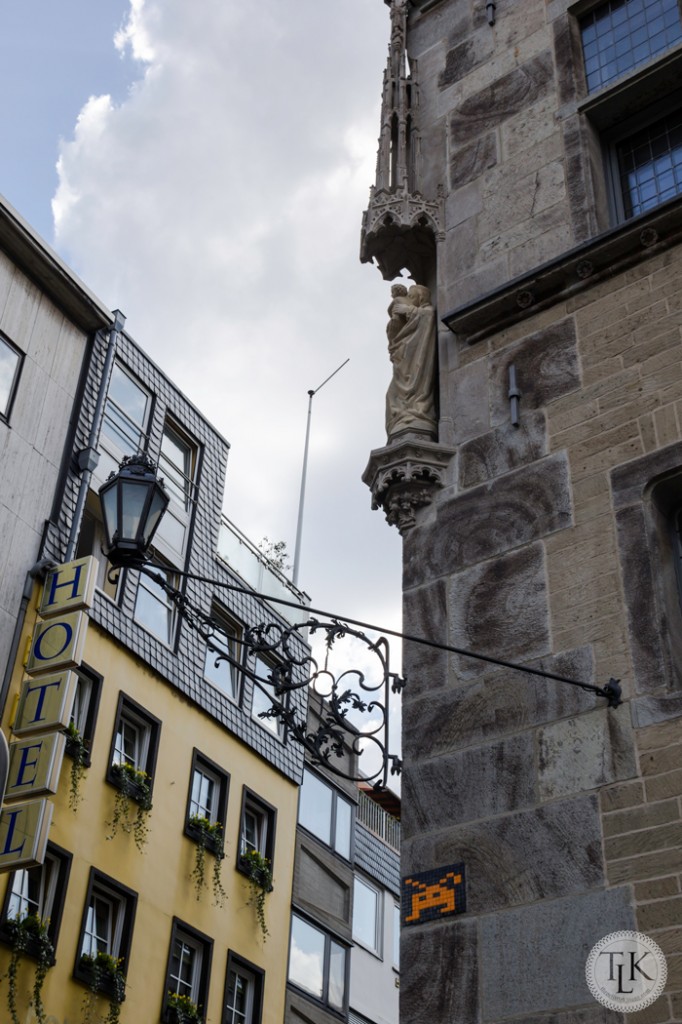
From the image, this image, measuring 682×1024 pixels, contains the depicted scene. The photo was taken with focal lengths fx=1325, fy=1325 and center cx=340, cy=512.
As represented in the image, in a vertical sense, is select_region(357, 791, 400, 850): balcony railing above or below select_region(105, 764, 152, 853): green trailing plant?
above

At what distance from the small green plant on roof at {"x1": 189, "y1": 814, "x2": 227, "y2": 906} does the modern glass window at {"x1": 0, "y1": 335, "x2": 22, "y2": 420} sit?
9.14 metres

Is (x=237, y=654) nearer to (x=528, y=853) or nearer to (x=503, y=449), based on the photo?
(x=503, y=449)

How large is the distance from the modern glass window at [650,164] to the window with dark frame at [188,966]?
18.1m

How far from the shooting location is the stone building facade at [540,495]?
7988mm

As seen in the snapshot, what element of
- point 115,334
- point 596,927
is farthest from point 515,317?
point 115,334

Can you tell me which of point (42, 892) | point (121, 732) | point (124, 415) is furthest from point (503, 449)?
point (124, 415)

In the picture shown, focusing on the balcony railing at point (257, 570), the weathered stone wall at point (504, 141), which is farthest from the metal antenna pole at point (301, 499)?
the weathered stone wall at point (504, 141)

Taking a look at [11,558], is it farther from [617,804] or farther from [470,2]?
→ [617,804]

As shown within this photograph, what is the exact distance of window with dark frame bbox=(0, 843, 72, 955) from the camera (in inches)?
860

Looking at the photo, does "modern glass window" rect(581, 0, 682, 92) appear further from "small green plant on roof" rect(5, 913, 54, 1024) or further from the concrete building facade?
"small green plant on roof" rect(5, 913, 54, 1024)

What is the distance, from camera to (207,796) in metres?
28.5

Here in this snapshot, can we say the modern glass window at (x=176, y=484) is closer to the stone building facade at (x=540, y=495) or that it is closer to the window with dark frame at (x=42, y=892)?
the window with dark frame at (x=42, y=892)

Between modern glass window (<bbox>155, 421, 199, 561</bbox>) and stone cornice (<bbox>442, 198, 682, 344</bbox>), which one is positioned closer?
stone cornice (<bbox>442, 198, 682, 344</bbox>)
